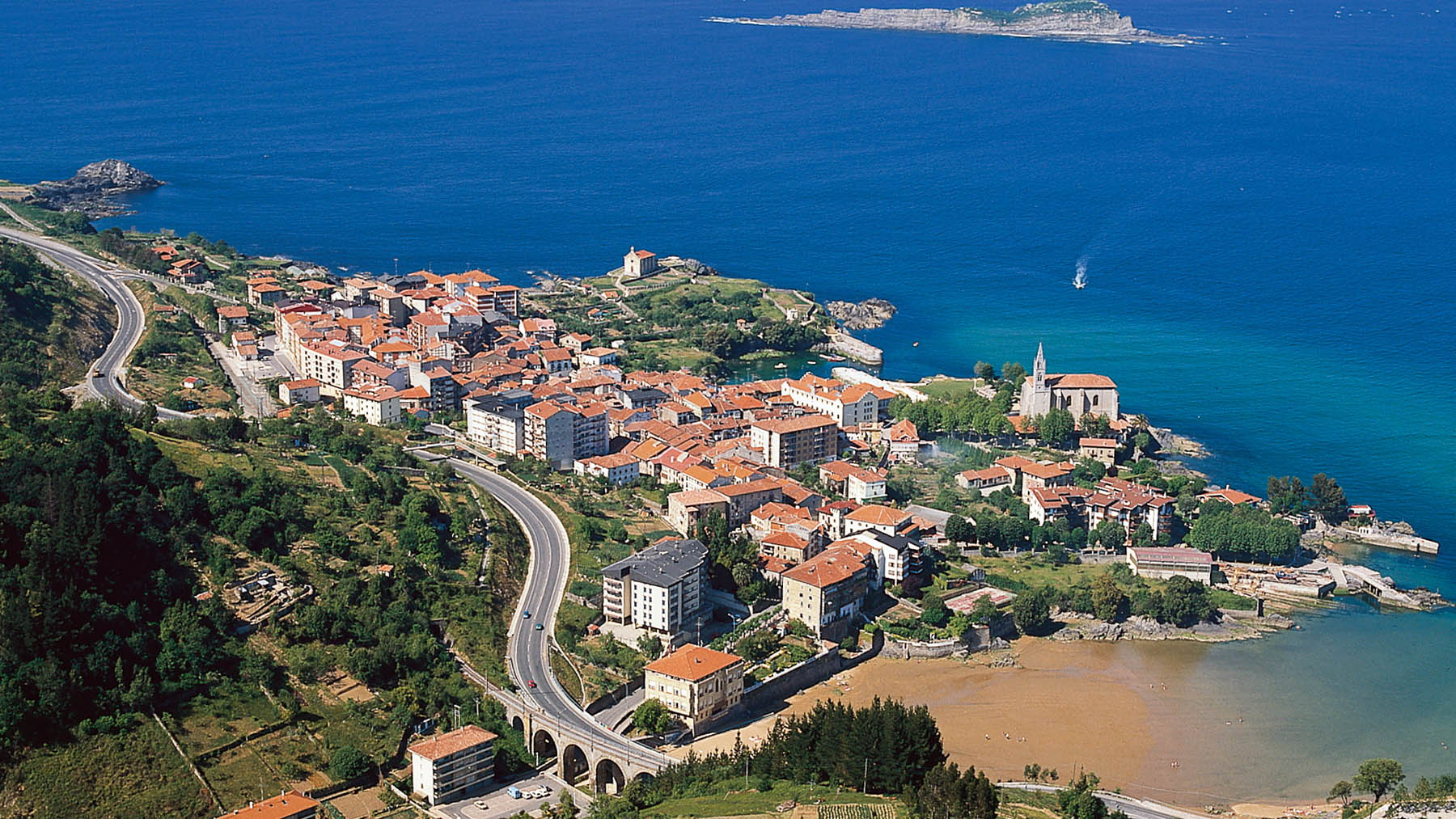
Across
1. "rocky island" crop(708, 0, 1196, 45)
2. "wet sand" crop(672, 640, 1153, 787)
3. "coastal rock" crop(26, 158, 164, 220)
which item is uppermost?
"rocky island" crop(708, 0, 1196, 45)

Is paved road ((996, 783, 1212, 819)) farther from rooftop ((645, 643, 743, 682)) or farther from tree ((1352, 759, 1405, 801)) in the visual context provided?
rooftop ((645, 643, 743, 682))

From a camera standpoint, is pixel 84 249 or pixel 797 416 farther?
pixel 84 249

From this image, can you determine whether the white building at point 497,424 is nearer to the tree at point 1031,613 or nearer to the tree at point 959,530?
the tree at point 959,530

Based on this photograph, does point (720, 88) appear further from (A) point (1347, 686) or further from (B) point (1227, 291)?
(A) point (1347, 686)

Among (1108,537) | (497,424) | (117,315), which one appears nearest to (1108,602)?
(1108,537)

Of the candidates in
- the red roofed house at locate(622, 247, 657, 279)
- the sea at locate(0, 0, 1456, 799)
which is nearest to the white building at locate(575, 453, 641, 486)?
the sea at locate(0, 0, 1456, 799)

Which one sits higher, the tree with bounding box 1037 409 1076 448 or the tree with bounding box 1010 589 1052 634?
the tree with bounding box 1037 409 1076 448

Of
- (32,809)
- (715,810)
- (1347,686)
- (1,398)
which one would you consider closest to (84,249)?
(1,398)
